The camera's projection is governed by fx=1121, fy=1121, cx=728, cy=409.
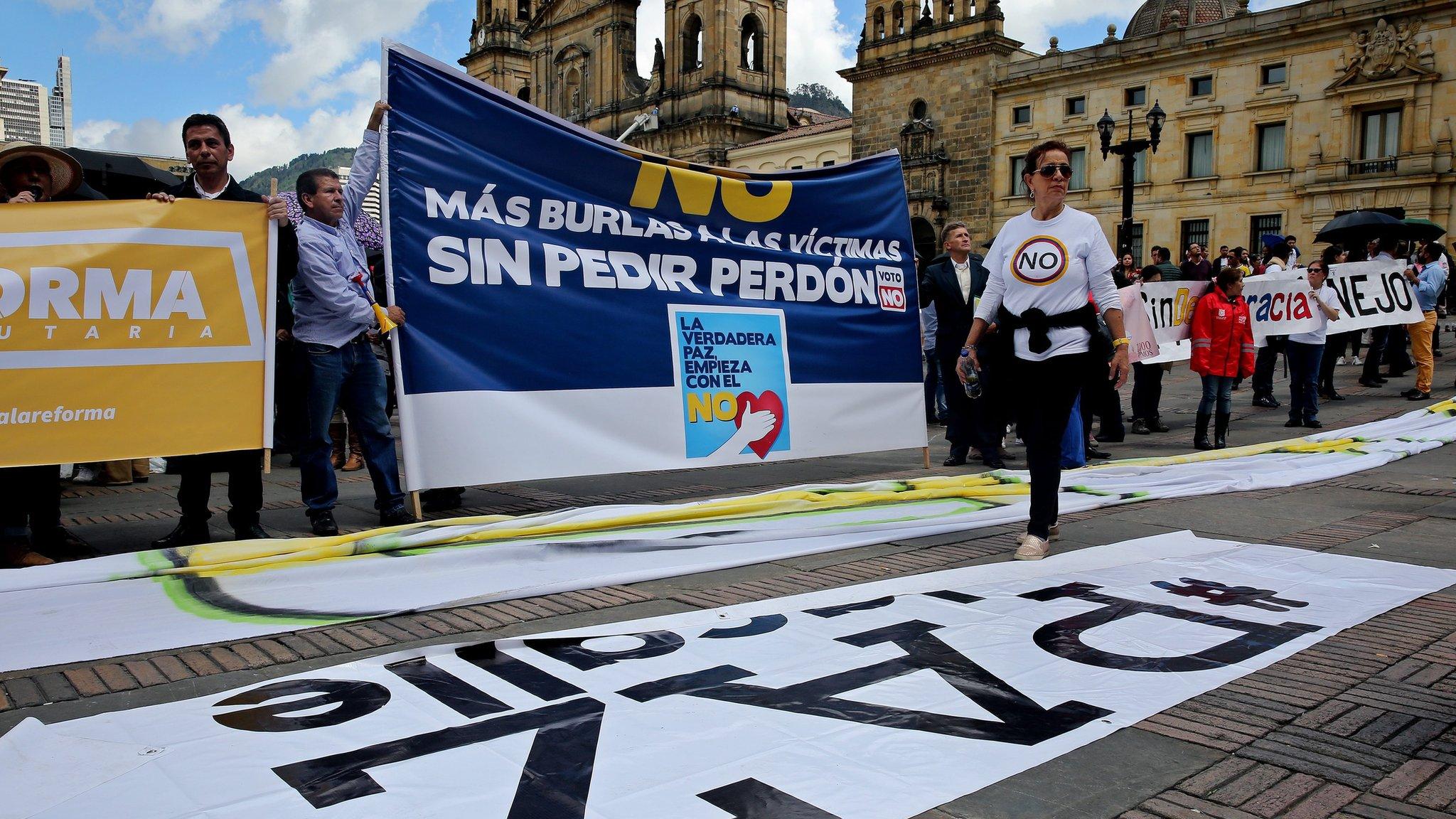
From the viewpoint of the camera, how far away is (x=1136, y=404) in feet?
38.0

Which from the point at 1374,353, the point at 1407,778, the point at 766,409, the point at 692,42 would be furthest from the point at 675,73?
the point at 1407,778

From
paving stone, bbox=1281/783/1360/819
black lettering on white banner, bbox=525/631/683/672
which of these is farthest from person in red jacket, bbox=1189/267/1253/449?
paving stone, bbox=1281/783/1360/819

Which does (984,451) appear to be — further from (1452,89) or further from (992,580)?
(1452,89)

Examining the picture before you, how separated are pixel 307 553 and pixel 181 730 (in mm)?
1891

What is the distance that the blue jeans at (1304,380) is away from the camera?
37.3 ft

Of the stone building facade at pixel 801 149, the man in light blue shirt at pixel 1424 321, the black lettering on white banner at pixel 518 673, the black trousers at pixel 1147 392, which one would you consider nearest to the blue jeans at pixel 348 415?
the black lettering on white banner at pixel 518 673

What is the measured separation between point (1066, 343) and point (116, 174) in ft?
29.2

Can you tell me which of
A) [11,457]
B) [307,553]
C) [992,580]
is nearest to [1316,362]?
[992,580]

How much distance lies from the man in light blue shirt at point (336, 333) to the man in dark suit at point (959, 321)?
4.36 metres

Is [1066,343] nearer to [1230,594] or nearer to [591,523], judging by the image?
[1230,594]

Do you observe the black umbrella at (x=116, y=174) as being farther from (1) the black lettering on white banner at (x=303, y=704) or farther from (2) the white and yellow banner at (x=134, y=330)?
(1) the black lettering on white banner at (x=303, y=704)

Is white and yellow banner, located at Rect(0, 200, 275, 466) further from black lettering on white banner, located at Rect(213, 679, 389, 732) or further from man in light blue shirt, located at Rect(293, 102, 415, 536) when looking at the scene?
black lettering on white banner, located at Rect(213, 679, 389, 732)

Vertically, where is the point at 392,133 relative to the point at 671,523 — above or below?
above

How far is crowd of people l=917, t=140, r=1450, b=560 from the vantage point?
5.07 m
